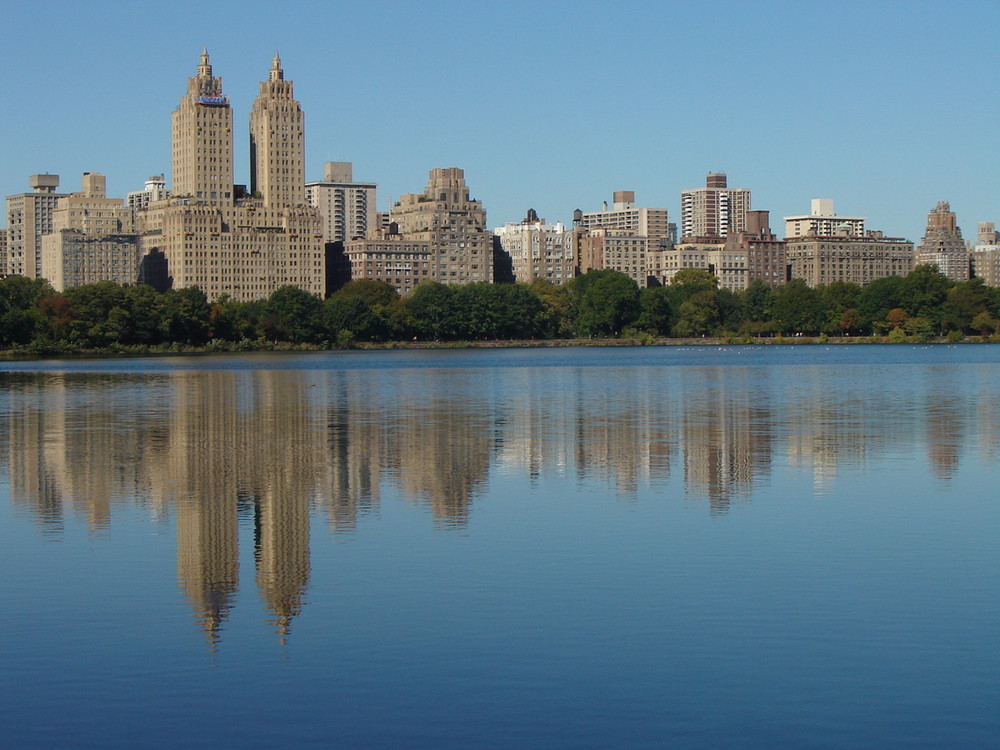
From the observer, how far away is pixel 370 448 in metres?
34.5

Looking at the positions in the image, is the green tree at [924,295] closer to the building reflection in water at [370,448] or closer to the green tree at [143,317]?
the green tree at [143,317]

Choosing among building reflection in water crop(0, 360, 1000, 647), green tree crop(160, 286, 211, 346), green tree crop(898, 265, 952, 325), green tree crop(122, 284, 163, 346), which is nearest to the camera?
building reflection in water crop(0, 360, 1000, 647)

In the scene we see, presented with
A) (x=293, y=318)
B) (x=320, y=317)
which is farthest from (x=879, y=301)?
(x=293, y=318)

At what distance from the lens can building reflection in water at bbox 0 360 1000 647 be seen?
22391mm

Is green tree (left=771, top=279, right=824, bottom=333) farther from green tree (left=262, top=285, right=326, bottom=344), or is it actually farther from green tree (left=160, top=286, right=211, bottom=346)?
green tree (left=160, top=286, right=211, bottom=346)

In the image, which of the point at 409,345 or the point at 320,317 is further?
the point at 409,345

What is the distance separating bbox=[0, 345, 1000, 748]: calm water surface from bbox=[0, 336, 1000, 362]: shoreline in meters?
105

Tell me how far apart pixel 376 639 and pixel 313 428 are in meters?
27.1

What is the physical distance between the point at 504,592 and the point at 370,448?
17887 millimetres

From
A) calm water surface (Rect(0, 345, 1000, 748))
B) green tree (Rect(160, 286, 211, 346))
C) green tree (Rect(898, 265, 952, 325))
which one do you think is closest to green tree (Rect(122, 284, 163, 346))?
green tree (Rect(160, 286, 211, 346))

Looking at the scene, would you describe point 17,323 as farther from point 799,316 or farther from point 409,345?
point 799,316

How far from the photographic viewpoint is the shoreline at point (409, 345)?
137625 mm

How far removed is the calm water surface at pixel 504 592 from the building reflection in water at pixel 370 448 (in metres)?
0.15

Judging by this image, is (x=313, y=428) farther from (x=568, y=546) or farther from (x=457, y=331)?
(x=457, y=331)
